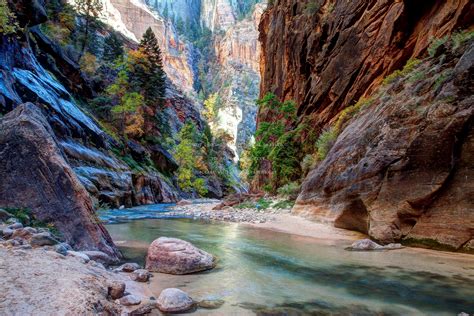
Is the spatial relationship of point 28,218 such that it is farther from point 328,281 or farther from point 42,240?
point 328,281

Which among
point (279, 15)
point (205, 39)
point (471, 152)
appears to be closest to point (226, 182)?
point (279, 15)

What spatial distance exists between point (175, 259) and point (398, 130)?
25.3ft

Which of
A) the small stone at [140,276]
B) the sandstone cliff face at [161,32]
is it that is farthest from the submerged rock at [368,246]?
the sandstone cliff face at [161,32]

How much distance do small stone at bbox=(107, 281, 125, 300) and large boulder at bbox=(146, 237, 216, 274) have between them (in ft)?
5.83

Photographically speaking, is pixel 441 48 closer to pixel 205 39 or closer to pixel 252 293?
pixel 252 293

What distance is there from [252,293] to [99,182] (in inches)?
713

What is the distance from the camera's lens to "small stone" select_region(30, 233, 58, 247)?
5.12 m

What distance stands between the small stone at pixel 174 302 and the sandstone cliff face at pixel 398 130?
6.62 meters

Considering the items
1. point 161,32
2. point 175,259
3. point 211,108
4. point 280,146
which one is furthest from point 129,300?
point 161,32

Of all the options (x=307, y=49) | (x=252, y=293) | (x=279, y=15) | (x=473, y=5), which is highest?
(x=279, y=15)

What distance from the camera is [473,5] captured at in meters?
11.2

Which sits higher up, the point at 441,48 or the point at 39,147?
the point at 441,48

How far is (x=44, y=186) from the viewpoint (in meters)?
6.47

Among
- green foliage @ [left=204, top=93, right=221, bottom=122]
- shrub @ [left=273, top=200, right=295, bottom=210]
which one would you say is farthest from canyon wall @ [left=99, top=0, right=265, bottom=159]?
shrub @ [left=273, top=200, right=295, bottom=210]
